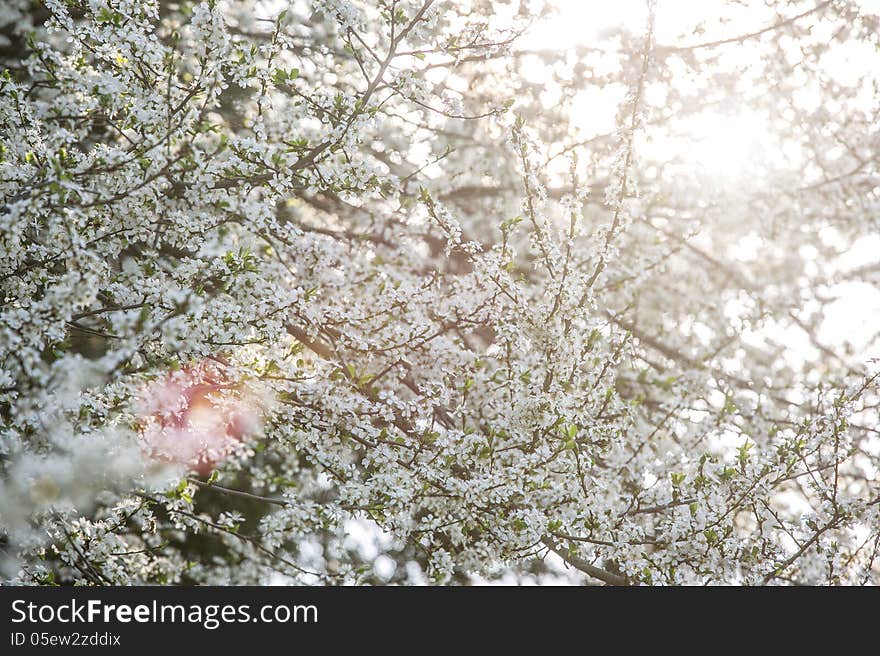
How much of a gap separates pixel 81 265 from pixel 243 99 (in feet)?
13.5

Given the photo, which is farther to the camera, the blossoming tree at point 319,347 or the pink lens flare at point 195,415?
the pink lens flare at point 195,415

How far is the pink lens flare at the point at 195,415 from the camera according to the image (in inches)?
174

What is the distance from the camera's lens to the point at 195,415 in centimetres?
501

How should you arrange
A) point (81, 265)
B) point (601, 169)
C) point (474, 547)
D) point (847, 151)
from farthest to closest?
point (847, 151)
point (601, 169)
point (474, 547)
point (81, 265)

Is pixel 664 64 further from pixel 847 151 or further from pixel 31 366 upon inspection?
pixel 31 366

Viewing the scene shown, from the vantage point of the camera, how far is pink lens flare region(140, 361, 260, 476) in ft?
14.5

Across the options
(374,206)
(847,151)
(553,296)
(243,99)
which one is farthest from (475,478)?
(847,151)

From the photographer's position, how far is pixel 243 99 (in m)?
7.14

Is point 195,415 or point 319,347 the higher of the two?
point 319,347

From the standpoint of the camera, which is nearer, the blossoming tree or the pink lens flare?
the blossoming tree

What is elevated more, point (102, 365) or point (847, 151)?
point (847, 151)
